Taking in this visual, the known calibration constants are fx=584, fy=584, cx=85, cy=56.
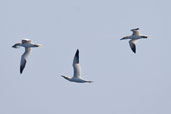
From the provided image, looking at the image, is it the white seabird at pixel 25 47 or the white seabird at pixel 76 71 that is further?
the white seabird at pixel 25 47

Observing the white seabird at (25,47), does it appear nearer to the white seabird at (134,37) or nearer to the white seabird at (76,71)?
the white seabird at (76,71)

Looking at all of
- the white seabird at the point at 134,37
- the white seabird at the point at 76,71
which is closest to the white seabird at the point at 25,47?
the white seabird at the point at 76,71

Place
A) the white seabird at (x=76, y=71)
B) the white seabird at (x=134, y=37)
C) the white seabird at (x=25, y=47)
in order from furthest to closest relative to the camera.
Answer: the white seabird at (x=134, y=37), the white seabird at (x=25, y=47), the white seabird at (x=76, y=71)

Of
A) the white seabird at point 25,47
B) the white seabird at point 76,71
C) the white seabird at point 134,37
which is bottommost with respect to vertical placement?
the white seabird at point 76,71

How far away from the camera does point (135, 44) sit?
7394cm

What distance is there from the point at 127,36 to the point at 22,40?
13.6m

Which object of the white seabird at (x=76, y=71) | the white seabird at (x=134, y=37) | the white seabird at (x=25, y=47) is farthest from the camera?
the white seabird at (x=134, y=37)

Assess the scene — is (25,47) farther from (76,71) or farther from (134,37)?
(134,37)

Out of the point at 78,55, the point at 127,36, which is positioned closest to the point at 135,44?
the point at 127,36

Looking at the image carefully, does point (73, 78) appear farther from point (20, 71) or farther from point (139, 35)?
point (139, 35)

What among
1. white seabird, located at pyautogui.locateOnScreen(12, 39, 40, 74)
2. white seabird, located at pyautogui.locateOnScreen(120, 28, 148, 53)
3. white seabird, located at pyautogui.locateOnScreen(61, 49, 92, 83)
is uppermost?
white seabird, located at pyautogui.locateOnScreen(120, 28, 148, 53)

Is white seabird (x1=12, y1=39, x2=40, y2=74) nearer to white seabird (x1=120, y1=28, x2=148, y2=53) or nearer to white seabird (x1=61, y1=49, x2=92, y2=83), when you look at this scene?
white seabird (x1=61, y1=49, x2=92, y2=83)

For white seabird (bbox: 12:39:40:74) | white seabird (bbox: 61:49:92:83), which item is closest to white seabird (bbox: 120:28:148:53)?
white seabird (bbox: 61:49:92:83)

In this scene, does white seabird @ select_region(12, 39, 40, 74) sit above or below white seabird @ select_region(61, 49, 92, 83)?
above
